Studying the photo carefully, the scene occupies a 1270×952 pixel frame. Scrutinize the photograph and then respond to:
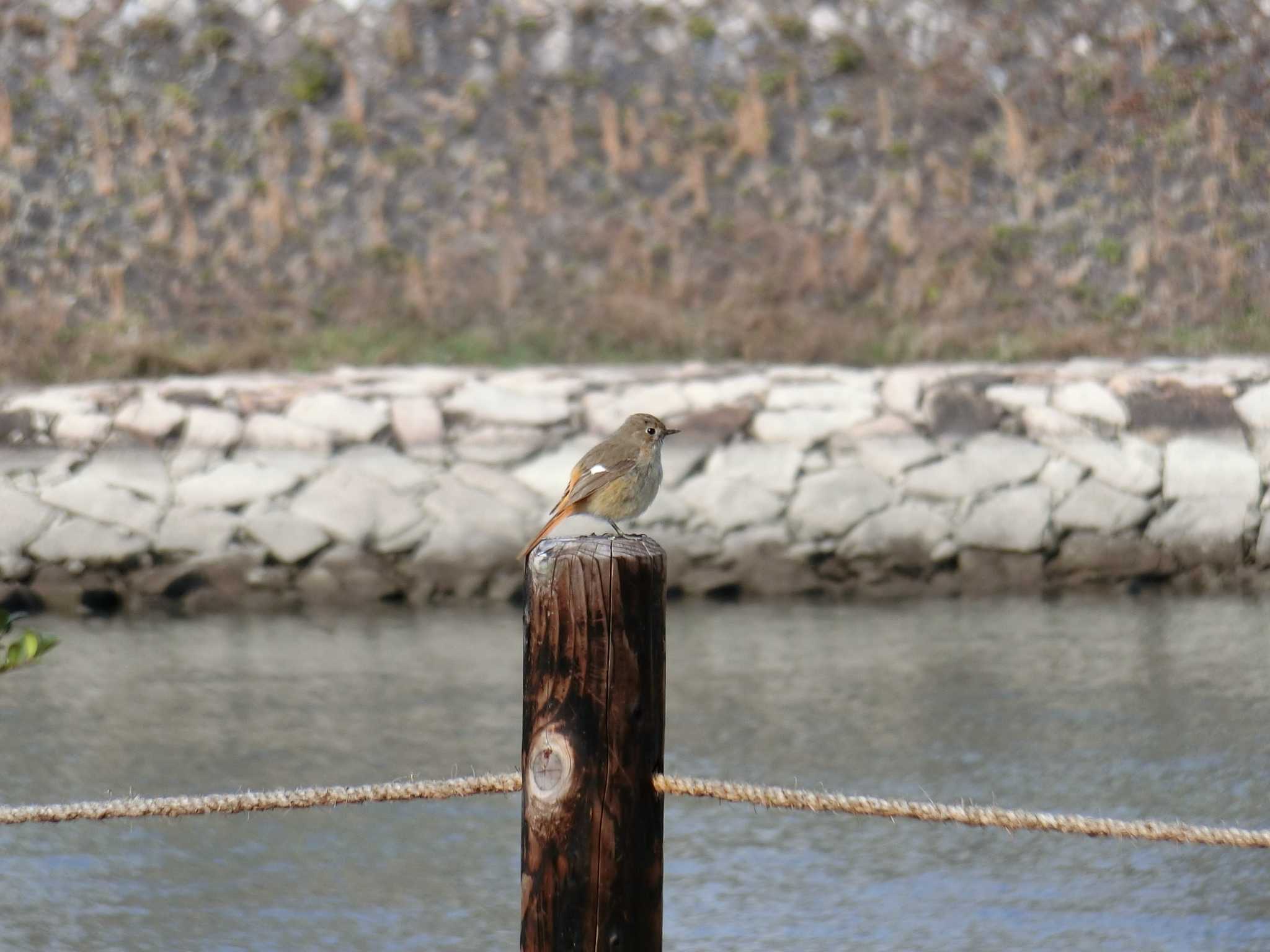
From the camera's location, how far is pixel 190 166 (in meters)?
12.8

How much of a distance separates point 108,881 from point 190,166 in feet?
29.1

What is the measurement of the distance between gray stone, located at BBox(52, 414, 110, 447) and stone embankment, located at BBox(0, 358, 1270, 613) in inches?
0.4

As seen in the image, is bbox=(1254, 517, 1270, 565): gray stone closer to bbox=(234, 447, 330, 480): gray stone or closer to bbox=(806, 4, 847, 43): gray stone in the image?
bbox=(234, 447, 330, 480): gray stone

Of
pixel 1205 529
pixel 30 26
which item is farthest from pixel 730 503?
pixel 30 26

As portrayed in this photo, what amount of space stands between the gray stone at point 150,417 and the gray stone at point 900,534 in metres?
3.33

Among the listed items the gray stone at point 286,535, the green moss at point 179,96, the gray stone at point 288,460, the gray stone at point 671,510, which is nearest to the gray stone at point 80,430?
the gray stone at point 288,460

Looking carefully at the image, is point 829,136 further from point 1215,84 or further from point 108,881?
point 108,881

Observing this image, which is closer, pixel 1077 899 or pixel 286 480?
pixel 1077 899

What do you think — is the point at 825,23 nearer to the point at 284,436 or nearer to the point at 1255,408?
the point at 1255,408

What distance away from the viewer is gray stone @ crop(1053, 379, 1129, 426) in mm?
8859

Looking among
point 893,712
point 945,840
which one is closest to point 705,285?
point 893,712

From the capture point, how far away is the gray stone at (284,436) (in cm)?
867

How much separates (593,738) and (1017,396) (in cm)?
678

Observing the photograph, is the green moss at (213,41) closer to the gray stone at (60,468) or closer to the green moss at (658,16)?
the green moss at (658,16)
